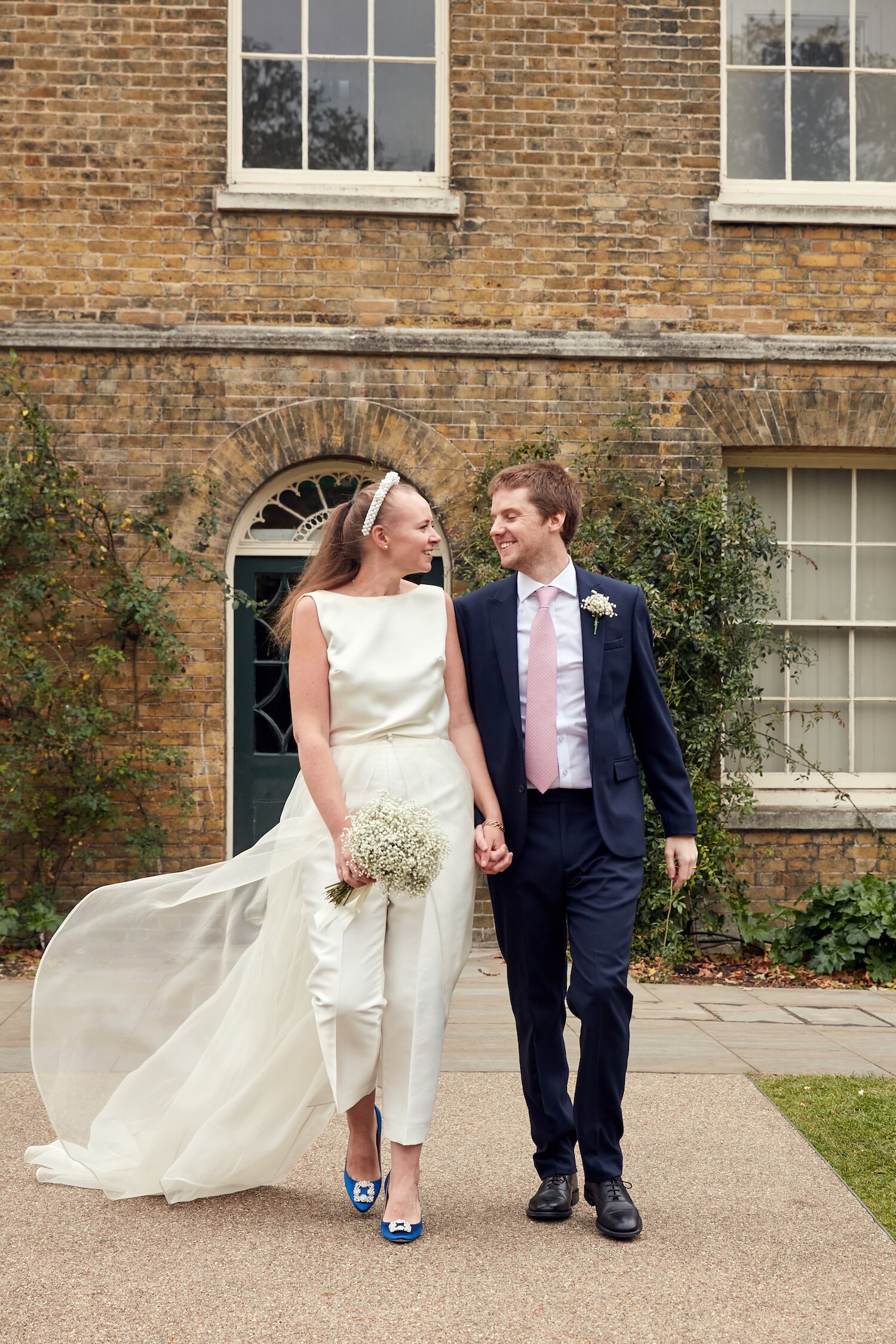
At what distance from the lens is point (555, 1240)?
3.42 meters

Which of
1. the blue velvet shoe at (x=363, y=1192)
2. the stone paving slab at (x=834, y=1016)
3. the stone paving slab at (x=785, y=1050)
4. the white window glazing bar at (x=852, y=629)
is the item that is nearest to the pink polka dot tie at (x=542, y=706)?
the blue velvet shoe at (x=363, y=1192)

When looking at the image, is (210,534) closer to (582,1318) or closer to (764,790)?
(764,790)

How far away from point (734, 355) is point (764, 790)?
109 inches

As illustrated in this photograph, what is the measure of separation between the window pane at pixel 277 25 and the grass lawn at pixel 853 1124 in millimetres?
6768

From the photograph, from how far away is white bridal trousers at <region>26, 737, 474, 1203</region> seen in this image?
3490mm

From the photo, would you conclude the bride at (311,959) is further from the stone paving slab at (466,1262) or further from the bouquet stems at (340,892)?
the stone paving slab at (466,1262)

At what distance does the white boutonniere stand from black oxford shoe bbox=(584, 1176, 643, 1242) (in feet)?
4.93

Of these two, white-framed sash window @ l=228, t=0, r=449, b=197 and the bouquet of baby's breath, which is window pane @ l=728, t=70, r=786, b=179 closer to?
white-framed sash window @ l=228, t=0, r=449, b=197

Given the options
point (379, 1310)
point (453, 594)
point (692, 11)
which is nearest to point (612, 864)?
point (379, 1310)

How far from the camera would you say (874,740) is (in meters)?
8.70

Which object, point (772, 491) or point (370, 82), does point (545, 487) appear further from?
point (370, 82)

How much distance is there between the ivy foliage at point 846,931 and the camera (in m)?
7.47

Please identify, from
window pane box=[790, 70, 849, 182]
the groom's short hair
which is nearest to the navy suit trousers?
the groom's short hair

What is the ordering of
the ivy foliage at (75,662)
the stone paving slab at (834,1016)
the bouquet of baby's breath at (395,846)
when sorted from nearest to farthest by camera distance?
the bouquet of baby's breath at (395,846) < the stone paving slab at (834,1016) < the ivy foliage at (75,662)
